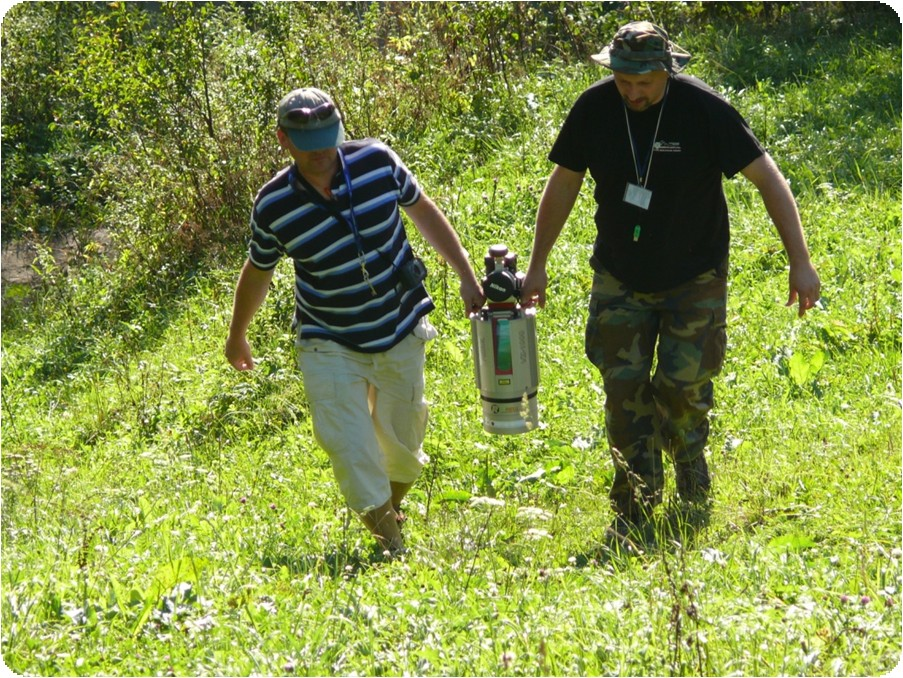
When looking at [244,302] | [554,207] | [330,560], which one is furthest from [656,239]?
[330,560]

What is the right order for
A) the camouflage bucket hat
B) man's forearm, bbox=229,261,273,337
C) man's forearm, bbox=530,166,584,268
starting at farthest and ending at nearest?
man's forearm, bbox=530,166,584,268 → man's forearm, bbox=229,261,273,337 → the camouflage bucket hat

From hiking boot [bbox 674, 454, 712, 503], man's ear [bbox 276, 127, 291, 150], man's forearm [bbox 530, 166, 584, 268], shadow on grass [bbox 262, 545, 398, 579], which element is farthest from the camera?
hiking boot [bbox 674, 454, 712, 503]

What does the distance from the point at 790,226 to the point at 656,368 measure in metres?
0.81

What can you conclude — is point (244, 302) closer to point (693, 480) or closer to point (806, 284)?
point (693, 480)

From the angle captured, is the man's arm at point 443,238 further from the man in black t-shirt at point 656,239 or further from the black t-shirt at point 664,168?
the black t-shirt at point 664,168

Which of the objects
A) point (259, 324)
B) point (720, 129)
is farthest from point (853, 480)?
point (259, 324)

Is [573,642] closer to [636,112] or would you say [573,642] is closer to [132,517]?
[636,112]

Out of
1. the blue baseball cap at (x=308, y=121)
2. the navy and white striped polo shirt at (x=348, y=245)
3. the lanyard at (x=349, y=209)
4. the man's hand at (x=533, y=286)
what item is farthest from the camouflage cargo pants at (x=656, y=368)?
the blue baseball cap at (x=308, y=121)

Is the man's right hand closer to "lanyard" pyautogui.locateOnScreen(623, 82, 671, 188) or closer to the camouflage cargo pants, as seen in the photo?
the camouflage cargo pants

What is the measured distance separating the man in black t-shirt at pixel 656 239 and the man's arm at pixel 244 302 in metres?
1.06

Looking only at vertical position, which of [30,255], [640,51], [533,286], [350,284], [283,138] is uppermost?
[640,51]

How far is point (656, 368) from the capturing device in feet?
16.6

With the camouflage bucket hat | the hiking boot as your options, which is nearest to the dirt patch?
the hiking boot

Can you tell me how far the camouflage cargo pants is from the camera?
16.1 ft
